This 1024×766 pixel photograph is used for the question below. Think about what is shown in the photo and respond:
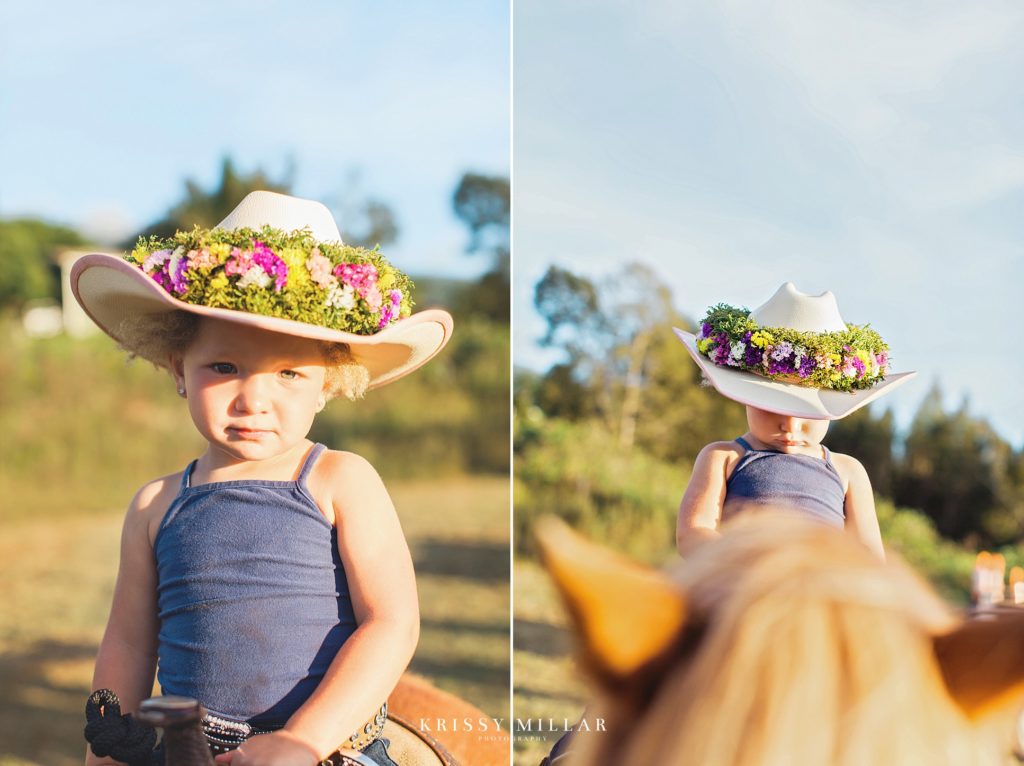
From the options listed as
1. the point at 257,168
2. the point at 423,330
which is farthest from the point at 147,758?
the point at 257,168

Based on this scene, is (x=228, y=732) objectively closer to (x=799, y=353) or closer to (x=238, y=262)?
(x=238, y=262)

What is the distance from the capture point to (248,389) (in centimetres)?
214

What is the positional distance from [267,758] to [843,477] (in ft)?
6.31

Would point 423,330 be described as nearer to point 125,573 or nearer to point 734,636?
point 125,573

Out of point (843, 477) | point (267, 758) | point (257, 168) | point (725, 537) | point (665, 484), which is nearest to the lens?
point (725, 537)

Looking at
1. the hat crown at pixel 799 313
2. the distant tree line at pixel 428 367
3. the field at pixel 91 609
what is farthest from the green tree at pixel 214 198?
the hat crown at pixel 799 313

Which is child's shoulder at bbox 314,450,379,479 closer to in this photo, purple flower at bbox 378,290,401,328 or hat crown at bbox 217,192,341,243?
purple flower at bbox 378,290,401,328

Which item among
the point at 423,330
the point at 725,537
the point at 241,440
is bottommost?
the point at 725,537

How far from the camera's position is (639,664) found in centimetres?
90

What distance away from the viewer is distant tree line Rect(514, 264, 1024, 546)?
25.4 feet

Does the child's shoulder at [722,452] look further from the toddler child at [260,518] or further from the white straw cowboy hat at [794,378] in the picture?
the toddler child at [260,518]

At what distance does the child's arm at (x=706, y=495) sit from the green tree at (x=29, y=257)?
1113cm

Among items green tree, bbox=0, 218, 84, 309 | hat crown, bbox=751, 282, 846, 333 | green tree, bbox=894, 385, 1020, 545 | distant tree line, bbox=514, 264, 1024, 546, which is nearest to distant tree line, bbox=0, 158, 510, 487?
green tree, bbox=0, 218, 84, 309

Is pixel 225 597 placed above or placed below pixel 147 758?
above
